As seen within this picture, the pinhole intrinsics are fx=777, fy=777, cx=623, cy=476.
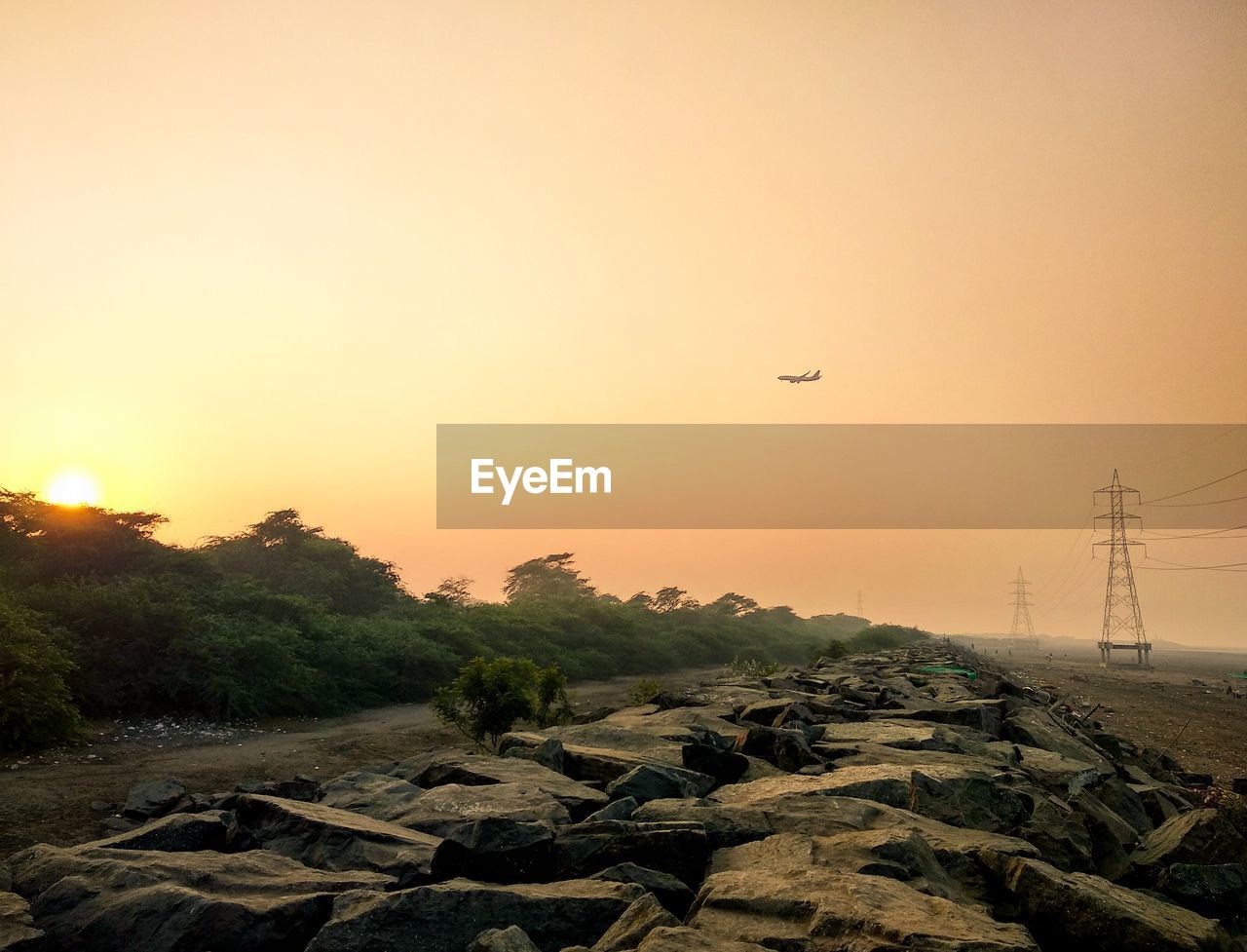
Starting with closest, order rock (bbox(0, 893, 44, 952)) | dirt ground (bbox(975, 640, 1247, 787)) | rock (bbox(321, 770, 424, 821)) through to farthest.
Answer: rock (bbox(0, 893, 44, 952))
rock (bbox(321, 770, 424, 821))
dirt ground (bbox(975, 640, 1247, 787))

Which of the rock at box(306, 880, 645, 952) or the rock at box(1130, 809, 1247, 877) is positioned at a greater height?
the rock at box(306, 880, 645, 952)

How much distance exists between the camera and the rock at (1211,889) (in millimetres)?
4109

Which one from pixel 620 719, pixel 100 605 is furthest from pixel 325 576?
pixel 620 719

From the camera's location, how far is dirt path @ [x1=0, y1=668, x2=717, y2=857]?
25.9 ft

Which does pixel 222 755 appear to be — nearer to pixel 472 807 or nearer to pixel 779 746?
pixel 472 807

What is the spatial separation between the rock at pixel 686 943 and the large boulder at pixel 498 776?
92.5 inches

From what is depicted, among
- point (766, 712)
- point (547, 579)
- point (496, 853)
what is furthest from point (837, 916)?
point (547, 579)

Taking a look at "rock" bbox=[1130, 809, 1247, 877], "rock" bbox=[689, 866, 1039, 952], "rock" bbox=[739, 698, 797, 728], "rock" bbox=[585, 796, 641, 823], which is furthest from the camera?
"rock" bbox=[739, 698, 797, 728]

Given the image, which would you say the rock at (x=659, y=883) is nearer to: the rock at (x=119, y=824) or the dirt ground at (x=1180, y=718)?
the rock at (x=119, y=824)

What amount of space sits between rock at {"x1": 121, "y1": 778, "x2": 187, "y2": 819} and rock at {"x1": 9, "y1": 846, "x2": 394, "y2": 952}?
2890 mm

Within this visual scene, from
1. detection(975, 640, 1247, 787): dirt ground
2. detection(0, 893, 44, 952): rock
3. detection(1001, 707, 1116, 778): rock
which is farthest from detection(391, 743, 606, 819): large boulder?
detection(975, 640, 1247, 787): dirt ground

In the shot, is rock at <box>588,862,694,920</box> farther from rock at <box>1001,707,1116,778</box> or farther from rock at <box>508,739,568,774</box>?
rock at <box>1001,707,1116,778</box>

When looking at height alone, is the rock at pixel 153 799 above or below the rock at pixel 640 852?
below

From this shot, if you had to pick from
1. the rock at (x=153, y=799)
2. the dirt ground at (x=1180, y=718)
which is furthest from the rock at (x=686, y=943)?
the dirt ground at (x=1180, y=718)
